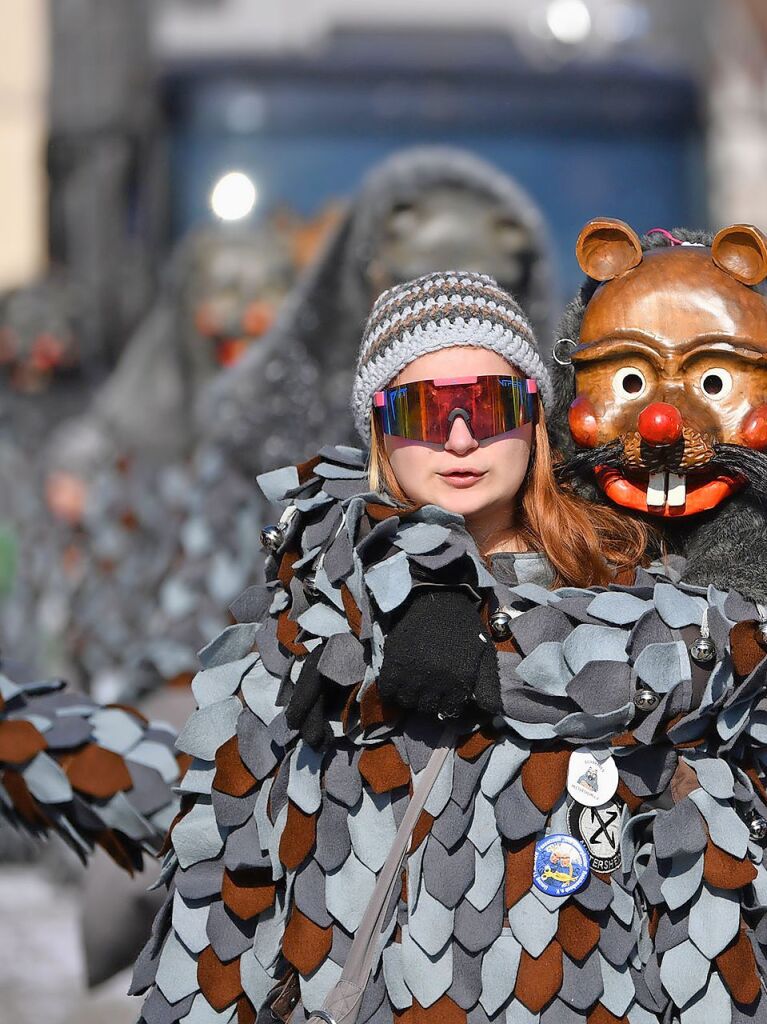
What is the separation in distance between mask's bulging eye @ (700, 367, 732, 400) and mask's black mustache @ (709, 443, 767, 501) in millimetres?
63

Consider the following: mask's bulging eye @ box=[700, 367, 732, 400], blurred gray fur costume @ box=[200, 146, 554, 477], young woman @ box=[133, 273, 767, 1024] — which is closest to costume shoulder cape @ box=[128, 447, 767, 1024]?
young woman @ box=[133, 273, 767, 1024]

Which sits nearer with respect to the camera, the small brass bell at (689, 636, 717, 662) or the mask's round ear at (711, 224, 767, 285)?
the small brass bell at (689, 636, 717, 662)

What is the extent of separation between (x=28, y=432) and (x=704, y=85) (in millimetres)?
4655

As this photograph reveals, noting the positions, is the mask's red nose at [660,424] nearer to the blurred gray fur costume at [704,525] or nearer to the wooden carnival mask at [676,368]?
the wooden carnival mask at [676,368]

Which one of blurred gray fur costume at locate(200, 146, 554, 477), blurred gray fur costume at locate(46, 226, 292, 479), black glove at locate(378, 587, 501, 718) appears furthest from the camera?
blurred gray fur costume at locate(46, 226, 292, 479)

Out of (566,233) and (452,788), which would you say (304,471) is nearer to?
(452,788)

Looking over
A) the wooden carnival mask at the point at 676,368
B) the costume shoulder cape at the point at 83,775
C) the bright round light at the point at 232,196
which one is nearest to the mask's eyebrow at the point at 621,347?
the wooden carnival mask at the point at 676,368

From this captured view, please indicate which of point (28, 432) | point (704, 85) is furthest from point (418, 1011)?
point (704, 85)

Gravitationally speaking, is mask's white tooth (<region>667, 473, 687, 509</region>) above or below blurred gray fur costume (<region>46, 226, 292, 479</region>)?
above

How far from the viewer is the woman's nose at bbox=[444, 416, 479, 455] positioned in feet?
5.29

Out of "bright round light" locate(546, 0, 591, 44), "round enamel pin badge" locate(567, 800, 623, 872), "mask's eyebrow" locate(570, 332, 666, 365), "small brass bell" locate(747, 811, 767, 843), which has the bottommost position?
"small brass bell" locate(747, 811, 767, 843)

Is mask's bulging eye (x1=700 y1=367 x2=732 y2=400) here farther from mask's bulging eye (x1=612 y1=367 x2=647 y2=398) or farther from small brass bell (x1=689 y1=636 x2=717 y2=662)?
small brass bell (x1=689 y1=636 x2=717 y2=662)

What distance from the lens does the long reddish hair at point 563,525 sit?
1.68 metres

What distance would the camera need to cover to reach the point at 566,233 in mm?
7926
